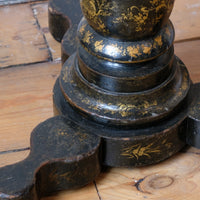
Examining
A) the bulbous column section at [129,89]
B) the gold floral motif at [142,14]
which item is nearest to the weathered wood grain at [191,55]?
the bulbous column section at [129,89]

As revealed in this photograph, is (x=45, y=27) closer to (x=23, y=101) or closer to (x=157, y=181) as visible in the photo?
(x=23, y=101)

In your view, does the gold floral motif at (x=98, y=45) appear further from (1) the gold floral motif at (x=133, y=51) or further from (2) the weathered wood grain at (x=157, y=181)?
(2) the weathered wood grain at (x=157, y=181)

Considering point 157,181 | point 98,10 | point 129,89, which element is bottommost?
point 157,181

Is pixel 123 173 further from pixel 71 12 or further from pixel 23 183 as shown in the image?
pixel 71 12

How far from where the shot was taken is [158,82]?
0.89 meters

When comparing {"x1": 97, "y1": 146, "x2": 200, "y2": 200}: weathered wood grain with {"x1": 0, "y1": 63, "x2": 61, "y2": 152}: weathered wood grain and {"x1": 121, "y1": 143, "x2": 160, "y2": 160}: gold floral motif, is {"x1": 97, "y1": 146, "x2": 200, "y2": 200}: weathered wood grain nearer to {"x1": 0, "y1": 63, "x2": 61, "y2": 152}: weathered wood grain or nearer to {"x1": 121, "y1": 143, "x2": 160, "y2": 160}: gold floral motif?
{"x1": 121, "y1": 143, "x2": 160, "y2": 160}: gold floral motif

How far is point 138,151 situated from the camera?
2.86 ft

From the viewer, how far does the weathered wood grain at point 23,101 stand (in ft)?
3.21

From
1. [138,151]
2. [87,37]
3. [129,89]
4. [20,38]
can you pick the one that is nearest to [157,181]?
[138,151]

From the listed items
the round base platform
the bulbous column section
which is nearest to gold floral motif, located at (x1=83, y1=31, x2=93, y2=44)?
the bulbous column section

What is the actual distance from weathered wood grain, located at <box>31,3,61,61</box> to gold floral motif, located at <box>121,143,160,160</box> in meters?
0.40

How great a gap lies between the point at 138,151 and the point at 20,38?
0.52 metres

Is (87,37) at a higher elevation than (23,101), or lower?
higher

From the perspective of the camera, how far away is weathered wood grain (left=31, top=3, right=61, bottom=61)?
1.19 m
